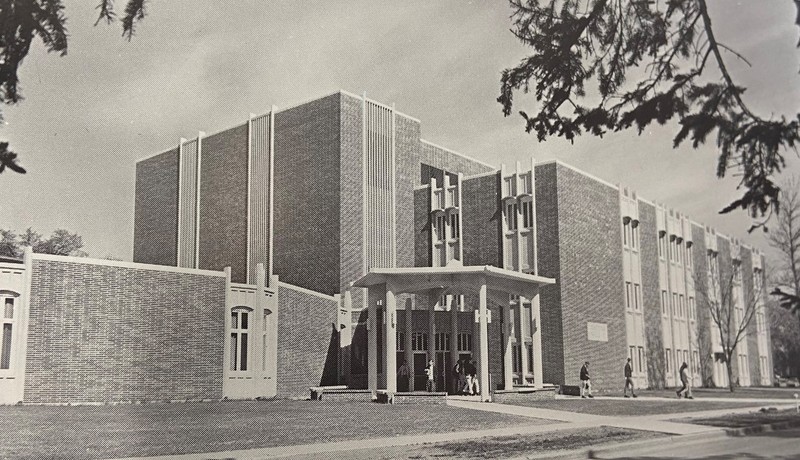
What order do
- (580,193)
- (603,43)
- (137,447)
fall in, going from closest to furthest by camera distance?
(603,43), (137,447), (580,193)

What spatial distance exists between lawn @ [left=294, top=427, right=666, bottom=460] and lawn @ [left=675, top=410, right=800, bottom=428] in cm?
385

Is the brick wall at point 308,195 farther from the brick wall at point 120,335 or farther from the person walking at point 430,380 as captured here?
the brick wall at point 120,335

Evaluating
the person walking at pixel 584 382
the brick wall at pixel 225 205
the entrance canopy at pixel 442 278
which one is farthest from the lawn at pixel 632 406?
the brick wall at pixel 225 205

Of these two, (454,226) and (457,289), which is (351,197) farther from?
(457,289)

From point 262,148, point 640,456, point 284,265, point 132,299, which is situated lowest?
point 640,456

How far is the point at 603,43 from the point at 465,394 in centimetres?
2247

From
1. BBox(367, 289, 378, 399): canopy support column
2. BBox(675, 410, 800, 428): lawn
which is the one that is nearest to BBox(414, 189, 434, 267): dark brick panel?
BBox(367, 289, 378, 399): canopy support column

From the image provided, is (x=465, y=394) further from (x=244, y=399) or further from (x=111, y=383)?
(x=111, y=383)

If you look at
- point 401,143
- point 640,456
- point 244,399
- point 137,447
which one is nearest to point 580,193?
point 401,143

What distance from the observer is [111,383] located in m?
24.8

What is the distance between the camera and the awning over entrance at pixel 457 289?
28578 millimetres

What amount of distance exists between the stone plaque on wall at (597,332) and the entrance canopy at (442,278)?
10254 mm

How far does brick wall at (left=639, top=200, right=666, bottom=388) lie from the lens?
4662 cm

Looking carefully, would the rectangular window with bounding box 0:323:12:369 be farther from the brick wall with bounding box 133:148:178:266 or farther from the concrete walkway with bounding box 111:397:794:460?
the brick wall with bounding box 133:148:178:266
